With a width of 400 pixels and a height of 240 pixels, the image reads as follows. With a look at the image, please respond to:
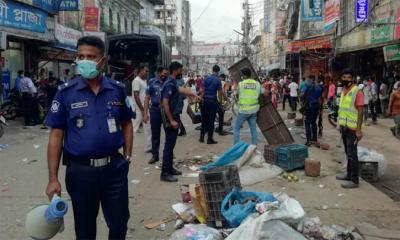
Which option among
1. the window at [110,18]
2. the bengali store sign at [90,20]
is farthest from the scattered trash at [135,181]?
the window at [110,18]

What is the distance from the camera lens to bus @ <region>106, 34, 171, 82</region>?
2095cm

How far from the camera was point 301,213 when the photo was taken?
4371 mm

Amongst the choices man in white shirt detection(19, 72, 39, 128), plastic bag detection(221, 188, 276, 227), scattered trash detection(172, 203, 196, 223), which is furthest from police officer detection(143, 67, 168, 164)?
man in white shirt detection(19, 72, 39, 128)

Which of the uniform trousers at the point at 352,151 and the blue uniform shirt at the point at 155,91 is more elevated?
the blue uniform shirt at the point at 155,91

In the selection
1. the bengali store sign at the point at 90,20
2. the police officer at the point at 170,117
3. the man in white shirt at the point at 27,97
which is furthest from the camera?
the bengali store sign at the point at 90,20

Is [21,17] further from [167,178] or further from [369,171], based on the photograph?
[369,171]

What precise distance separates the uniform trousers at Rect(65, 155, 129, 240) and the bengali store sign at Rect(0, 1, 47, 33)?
41.5ft

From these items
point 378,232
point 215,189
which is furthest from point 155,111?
point 378,232

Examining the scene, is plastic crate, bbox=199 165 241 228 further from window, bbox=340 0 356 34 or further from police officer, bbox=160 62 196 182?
window, bbox=340 0 356 34

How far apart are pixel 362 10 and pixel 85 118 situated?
50.0ft

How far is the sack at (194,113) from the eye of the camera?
43.4 feet

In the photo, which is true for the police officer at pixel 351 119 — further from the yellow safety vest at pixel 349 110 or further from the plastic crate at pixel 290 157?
the plastic crate at pixel 290 157

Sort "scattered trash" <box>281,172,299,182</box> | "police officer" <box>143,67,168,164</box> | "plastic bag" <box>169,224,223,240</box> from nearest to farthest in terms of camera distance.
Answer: "plastic bag" <box>169,224,223,240</box> < "scattered trash" <box>281,172,299,182</box> < "police officer" <box>143,67,168,164</box>

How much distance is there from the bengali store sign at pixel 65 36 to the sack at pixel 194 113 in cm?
838
